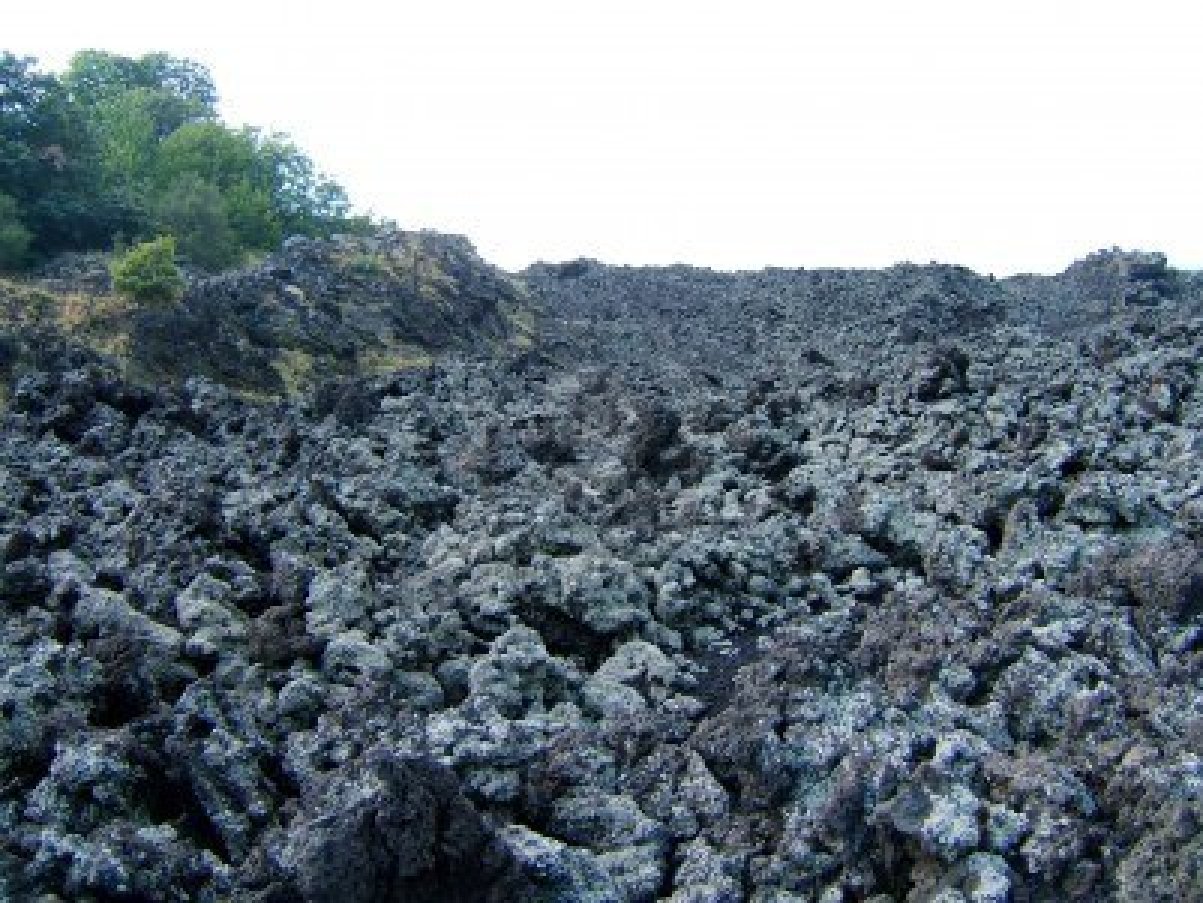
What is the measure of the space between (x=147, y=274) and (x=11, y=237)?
6.31m

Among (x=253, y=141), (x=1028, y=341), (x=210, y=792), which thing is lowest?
(x=210, y=792)

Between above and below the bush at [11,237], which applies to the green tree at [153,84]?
above

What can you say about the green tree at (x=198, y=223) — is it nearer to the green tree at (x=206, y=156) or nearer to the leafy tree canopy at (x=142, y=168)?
the leafy tree canopy at (x=142, y=168)

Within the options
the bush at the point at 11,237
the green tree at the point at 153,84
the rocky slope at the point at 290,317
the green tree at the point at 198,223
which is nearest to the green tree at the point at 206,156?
the green tree at the point at 153,84

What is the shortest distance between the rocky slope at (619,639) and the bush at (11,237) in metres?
10.8

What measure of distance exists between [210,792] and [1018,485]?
7974 millimetres

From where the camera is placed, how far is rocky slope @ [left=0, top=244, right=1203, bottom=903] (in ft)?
27.9

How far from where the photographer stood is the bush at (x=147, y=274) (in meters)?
25.6

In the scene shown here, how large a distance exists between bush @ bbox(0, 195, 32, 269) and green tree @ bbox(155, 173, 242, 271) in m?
5.21

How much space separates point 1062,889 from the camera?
780 cm

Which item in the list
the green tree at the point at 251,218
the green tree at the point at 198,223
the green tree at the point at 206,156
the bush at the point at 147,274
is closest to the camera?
the bush at the point at 147,274

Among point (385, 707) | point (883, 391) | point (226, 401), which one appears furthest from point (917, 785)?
point (226, 401)

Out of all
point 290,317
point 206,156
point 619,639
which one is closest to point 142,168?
point 206,156

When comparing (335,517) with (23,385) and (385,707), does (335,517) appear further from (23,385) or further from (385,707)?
(23,385)
